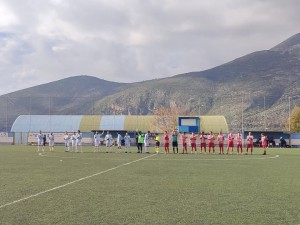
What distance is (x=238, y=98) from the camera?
6663 inches

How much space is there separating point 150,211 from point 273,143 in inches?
2239

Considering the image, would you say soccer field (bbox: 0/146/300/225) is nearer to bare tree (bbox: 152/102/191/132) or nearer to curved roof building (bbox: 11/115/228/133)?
curved roof building (bbox: 11/115/228/133)

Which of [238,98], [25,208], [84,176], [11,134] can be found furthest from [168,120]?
[25,208]

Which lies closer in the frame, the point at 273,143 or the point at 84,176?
the point at 84,176

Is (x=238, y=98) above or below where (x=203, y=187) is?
above

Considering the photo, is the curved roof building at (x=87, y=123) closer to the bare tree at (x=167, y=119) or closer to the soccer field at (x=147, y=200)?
the bare tree at (x=167, y=119)

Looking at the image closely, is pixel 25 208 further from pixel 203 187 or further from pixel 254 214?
pixel 203 187

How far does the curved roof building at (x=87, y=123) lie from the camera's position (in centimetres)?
8075

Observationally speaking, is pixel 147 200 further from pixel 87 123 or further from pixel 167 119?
pixel 167 119

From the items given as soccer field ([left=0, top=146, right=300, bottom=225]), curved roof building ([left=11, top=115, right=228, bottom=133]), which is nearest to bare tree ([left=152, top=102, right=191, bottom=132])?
curved roof building ([left=11, top=115, right=228, bottom=133])

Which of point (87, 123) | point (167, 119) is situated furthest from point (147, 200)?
point (167, 119)

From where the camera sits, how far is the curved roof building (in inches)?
3179

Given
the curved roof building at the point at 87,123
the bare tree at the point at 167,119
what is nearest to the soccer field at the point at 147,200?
the curved roof building at the point at 87,123

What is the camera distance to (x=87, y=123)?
8325 cm
